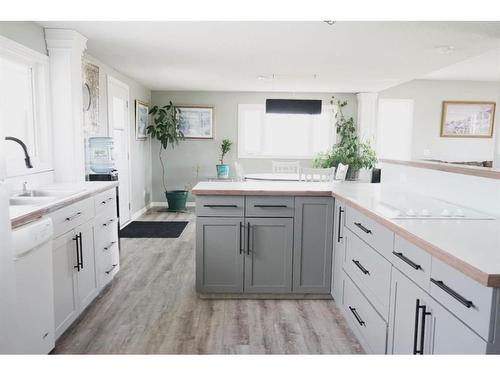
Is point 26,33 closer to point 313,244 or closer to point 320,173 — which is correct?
point 313,244

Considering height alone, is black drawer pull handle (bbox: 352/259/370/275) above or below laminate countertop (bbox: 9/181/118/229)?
below

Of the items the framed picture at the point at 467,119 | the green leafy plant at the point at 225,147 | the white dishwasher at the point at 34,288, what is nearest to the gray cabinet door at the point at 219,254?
the white dishwasher at the point at 34,288

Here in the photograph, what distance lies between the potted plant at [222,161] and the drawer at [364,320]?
4.75m

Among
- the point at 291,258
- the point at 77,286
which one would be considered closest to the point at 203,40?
the point at 291,258

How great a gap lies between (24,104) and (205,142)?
435 cm

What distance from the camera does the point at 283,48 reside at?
3.92 m

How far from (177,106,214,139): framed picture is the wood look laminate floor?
165 inches

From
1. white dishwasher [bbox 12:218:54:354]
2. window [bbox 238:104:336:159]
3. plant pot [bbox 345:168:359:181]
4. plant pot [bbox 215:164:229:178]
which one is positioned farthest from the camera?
window [bbox 238:104:336:159]

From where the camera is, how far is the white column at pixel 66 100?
331 cm

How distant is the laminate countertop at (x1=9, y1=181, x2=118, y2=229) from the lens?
6.16 ft

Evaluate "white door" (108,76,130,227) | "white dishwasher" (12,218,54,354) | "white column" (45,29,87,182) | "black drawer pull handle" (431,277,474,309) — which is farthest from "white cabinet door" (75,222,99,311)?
"white door" (108,76,130,227)

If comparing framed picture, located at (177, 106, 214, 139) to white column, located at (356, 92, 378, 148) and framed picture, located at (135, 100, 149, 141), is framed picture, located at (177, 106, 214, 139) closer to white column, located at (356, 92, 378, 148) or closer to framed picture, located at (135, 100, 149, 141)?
framed picture, located at (135, 100, 149, 141)

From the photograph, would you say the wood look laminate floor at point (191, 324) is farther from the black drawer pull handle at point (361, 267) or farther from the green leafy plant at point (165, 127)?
the green leafy plant at point (165, 127)

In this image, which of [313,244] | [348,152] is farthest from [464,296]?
[348,152]
